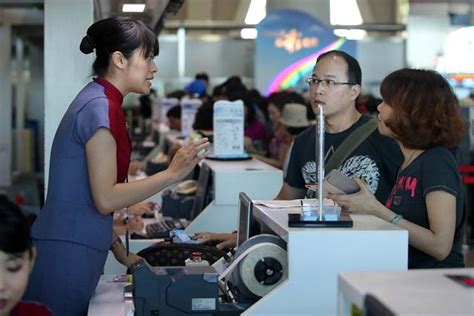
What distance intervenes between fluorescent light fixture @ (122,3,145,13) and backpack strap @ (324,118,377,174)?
2111 mm

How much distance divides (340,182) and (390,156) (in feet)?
2.27

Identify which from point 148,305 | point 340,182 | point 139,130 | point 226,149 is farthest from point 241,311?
point 139,130

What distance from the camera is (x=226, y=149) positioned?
543 centimetres

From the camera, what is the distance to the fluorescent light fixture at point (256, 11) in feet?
50.5

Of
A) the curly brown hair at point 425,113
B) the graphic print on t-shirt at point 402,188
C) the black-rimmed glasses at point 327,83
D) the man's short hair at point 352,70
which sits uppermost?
the man's short hair at point 352,70

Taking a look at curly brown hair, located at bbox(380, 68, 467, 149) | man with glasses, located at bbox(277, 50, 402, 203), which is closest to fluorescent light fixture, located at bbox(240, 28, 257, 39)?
man with glasses, located at bbox(277, 50, 402, 203)

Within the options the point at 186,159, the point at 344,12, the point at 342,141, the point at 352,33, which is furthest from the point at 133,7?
the point at 352,33

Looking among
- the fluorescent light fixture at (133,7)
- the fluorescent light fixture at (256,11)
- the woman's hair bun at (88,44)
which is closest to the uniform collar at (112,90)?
the woman's hair bun at (88,44)

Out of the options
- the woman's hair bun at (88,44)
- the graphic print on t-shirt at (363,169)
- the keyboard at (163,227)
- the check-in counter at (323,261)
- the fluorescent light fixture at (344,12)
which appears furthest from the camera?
the fluorescent light fixture at (344,12)

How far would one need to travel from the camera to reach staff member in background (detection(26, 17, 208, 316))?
114 inches

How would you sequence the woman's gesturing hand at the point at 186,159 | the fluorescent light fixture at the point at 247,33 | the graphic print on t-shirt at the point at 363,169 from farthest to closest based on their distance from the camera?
the fluorescent light fixture at the point at 247,33 < the graphic print on t-shirt at the point at 363,169 < the woman's gesturing hand at the point at 186,159

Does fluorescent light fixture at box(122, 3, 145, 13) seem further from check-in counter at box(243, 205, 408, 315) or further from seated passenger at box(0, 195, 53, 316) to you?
seated passenger at box(0, 195, 53, 316)

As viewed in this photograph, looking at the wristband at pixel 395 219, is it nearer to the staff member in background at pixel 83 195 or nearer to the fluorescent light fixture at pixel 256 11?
the staff member in background at pixel 83 195

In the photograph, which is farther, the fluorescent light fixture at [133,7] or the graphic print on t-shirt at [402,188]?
the fluorescent light fixture at [133,7]
